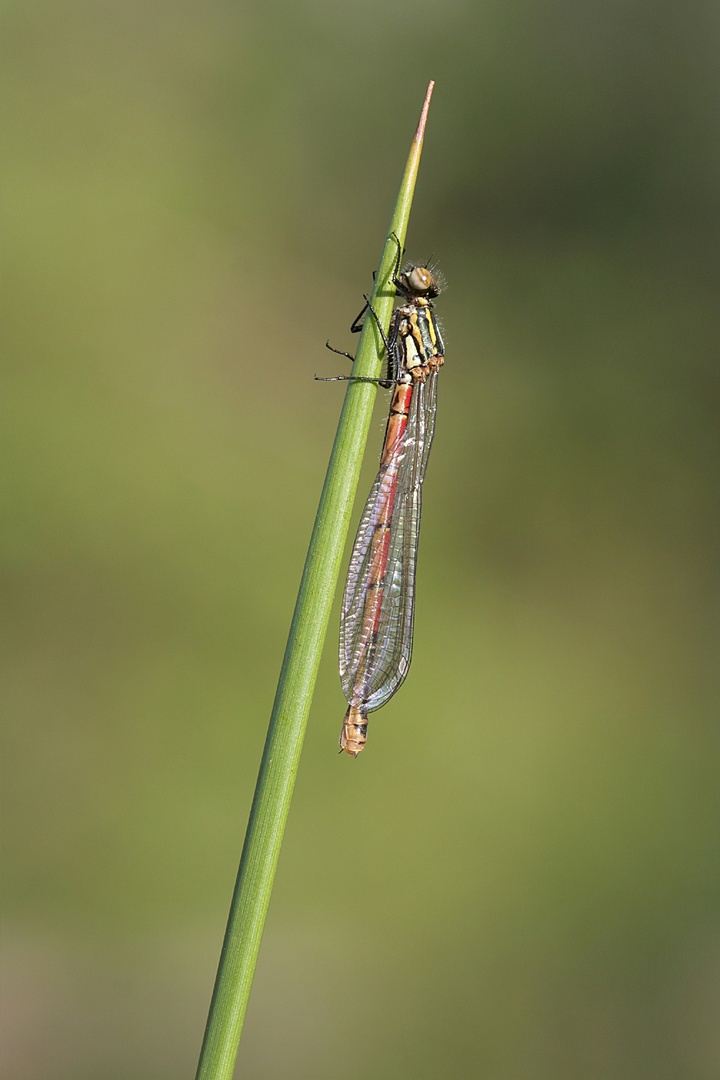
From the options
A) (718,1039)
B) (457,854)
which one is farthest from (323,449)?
(718,1039)

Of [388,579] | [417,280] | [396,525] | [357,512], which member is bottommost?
[388,579]

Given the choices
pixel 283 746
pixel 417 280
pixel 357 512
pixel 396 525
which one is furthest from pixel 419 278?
pixel 357 512

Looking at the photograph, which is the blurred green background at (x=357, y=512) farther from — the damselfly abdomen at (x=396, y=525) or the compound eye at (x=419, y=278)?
the compound eye at (x=419, y=278)

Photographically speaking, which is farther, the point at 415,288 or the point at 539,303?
the point at 539,303

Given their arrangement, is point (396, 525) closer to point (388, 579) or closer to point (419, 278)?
point (388, 579)

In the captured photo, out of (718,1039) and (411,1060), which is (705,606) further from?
(411,1060)

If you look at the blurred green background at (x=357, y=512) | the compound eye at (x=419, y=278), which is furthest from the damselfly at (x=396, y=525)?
the blurred green background at (x=357, y=512)
